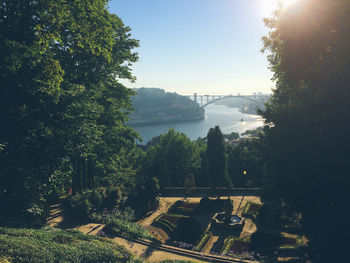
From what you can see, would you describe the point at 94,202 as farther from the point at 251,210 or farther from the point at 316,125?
the point at 316,125

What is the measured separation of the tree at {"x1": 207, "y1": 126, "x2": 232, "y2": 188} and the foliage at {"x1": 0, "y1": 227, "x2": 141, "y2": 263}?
18666mm

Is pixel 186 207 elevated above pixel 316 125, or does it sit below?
below

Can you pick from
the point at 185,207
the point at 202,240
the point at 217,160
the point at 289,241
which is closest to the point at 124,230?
the point at 202,240

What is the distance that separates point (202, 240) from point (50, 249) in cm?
1288

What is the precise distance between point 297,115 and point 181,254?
1169cm

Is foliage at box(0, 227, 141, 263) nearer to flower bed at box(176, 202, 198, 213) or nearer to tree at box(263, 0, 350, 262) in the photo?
tree at box(263, 0, 350, 262)

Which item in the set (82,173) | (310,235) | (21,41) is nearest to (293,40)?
(310,235)

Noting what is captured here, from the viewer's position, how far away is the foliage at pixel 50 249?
919 cm

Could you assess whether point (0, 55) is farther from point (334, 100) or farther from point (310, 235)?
point (310, 235)

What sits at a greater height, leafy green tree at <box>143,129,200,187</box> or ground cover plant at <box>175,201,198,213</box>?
leafy green tree at <box>143,129,200,187</box>

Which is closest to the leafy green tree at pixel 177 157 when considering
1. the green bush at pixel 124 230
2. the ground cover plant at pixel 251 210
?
the ground cover plant at pixel 251 210

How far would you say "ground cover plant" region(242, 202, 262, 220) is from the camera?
24.7 m

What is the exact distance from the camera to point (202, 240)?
2022 centimetres

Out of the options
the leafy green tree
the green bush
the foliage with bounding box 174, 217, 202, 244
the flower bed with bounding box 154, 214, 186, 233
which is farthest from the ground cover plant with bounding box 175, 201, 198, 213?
the leafy green tree
